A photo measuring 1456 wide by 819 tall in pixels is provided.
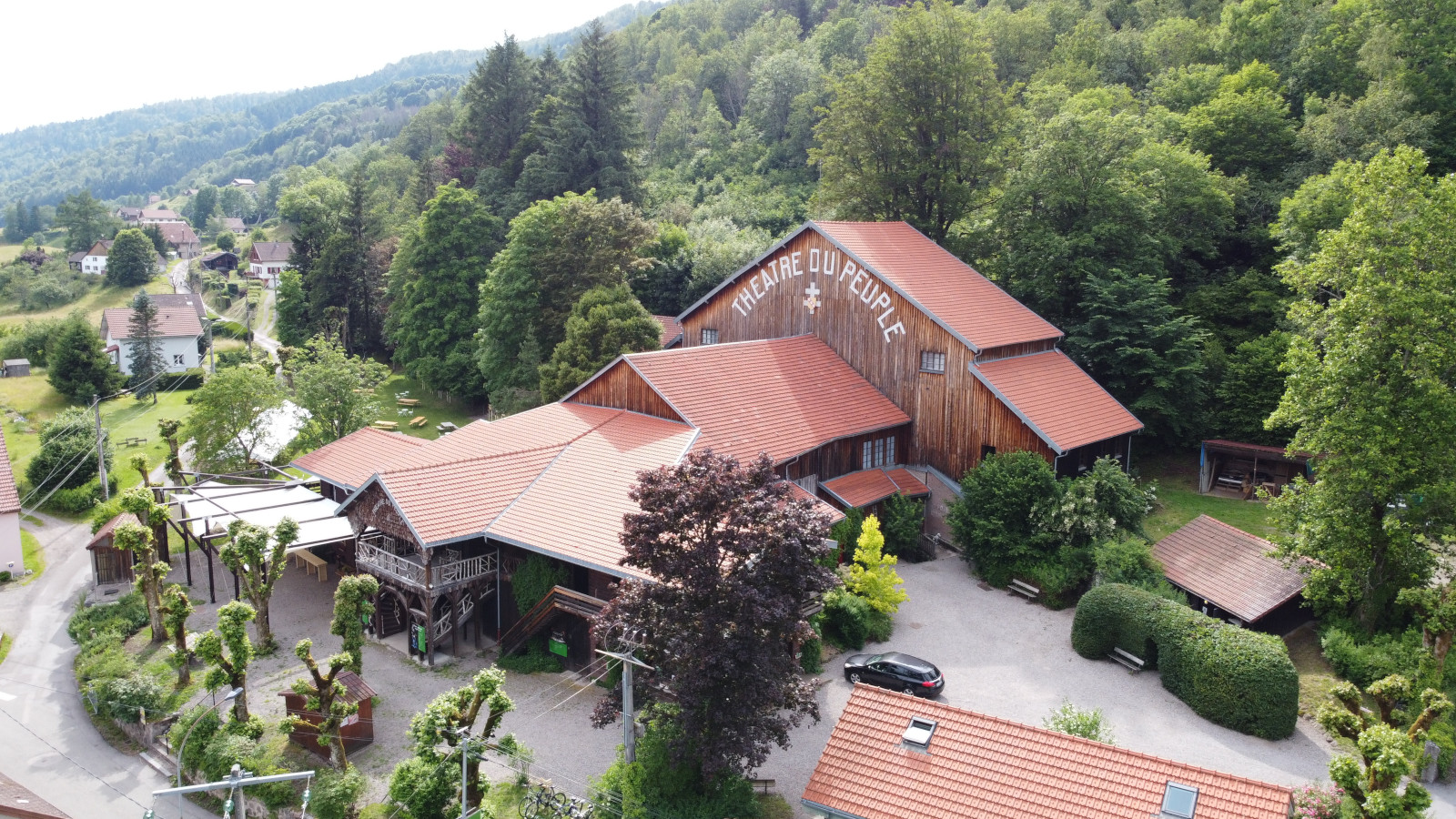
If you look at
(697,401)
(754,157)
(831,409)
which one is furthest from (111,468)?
(754,157)

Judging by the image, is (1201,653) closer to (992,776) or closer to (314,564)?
(992,776)

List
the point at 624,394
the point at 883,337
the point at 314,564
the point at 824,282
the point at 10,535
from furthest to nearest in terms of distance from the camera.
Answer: the point at 824,282 < the point at 883,337 < the point at 10,535 < the point at 314,564 < the point at 624,394

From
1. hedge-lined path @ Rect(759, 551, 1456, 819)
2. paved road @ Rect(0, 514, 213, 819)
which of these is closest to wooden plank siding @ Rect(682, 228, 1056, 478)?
hedge-lined path @ Rect(759, 551, 1456, 819)

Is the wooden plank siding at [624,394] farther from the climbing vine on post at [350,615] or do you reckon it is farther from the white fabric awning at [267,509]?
the climbing vine on post at [350,615]

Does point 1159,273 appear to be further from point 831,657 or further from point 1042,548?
point 831,657

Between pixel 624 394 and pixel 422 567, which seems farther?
pixel 624 394

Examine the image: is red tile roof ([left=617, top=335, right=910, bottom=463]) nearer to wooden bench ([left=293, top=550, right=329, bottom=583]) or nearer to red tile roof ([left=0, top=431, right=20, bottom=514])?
wooden bench ([left=293, top=550, right=329, bottom=583])

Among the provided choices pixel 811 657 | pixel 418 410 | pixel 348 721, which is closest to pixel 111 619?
pixel 348 721
